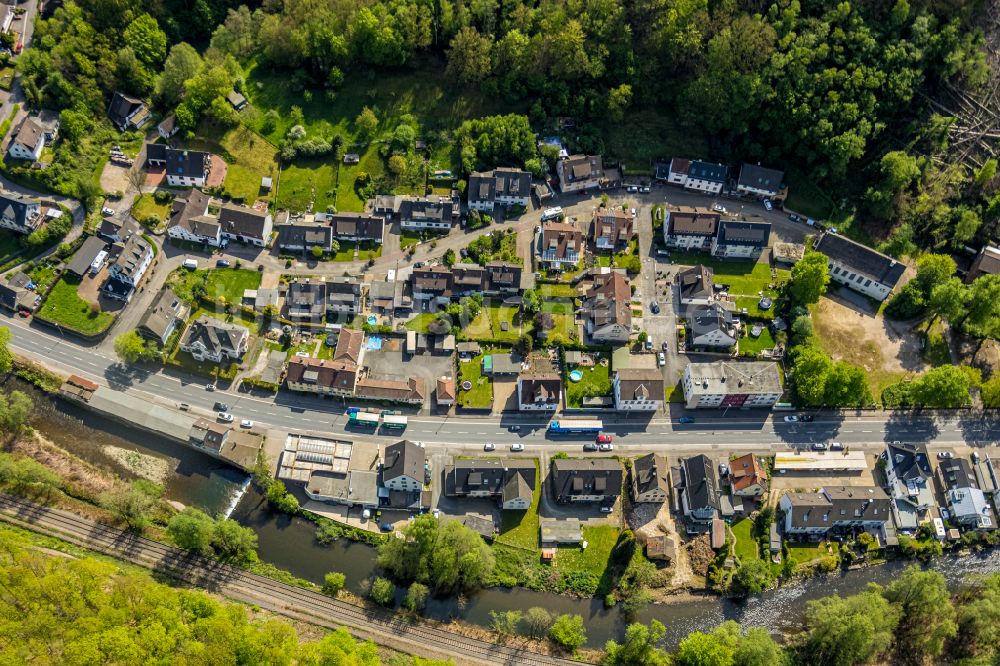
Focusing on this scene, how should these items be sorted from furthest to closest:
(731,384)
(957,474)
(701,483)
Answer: (731,384)
(957,474)
(701,483)

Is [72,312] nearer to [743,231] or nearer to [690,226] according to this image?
[690,226]

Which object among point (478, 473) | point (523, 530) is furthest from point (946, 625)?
point (478, 473)

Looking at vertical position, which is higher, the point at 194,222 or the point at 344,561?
the point at 194,222

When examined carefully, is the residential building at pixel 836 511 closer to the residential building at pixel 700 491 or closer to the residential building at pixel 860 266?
the residential building at pixel 700 491

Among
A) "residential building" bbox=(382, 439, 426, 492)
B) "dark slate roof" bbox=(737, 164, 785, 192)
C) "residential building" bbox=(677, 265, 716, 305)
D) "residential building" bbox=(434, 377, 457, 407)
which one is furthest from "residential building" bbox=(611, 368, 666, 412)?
"dark slate roof" bbox=(737, 164, 785, 192)

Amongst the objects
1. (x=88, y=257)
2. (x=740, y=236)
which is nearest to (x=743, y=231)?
(x=740, y=236)

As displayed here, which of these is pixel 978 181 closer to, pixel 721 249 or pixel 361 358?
pixel 721 249

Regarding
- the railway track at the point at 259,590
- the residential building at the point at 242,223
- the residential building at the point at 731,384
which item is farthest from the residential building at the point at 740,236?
the residential building at the point at 242,223
